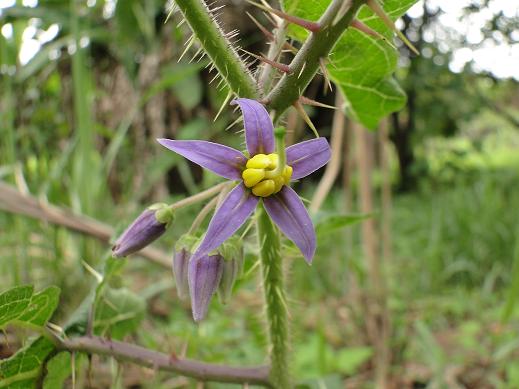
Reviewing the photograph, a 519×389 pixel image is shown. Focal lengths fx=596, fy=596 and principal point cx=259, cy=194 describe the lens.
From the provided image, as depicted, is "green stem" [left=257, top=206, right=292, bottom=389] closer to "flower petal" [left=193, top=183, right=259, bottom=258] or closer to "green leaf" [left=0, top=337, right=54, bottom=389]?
"flower petal" [left=193, top=183, right=259, bottom=258]

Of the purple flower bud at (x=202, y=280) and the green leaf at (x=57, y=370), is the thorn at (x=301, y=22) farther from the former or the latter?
the green leaf at (x=57, y=370)

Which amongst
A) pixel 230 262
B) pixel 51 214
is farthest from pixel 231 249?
pixel 51 214

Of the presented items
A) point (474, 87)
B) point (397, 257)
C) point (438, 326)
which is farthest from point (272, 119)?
point (474, 87)

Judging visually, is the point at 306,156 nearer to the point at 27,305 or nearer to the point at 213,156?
the point at 213,156

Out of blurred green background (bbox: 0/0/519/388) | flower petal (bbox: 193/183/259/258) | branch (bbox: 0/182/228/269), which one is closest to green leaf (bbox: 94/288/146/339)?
blurred green background (bbox: 0/0/519/388)

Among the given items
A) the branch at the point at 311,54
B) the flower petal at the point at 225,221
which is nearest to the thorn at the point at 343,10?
the branch at the point at 311,54

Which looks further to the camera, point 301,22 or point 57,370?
point 57,370

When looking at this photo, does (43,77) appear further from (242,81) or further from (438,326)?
(242,81)
